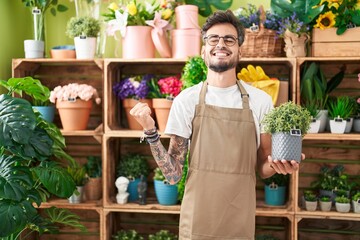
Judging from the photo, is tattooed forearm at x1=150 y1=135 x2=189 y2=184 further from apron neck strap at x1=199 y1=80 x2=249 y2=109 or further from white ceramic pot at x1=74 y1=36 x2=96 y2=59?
white ceramic pot at x1=74 y1=36 x2=96 y2=59

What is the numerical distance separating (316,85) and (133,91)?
3.94 ft

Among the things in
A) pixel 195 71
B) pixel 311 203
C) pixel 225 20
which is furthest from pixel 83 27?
pixel 311 203

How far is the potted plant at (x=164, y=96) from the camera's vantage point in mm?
2953

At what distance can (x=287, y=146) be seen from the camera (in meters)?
1.90

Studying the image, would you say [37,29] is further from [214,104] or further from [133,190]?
[214,104]

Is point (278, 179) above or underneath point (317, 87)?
underneath

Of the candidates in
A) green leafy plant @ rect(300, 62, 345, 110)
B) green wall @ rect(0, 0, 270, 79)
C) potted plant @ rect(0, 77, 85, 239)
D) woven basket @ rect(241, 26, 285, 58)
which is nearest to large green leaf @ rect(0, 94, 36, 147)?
potted plant @ rect(0, 77, 85, 239)

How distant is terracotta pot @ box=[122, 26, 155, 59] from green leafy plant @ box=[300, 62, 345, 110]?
3.45ft

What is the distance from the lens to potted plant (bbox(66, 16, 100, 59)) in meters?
3.06

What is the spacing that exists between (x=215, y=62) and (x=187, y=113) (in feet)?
0.92

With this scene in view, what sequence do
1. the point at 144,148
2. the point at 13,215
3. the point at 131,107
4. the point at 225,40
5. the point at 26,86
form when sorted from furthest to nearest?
the point at 144,148, the point at 131,107, the point at 26,86, the point at 13,215, the point at 225,40

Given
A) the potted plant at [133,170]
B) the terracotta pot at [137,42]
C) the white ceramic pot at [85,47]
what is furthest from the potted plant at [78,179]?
the terracotta pot at [137,42]

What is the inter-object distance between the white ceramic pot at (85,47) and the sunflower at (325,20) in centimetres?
149

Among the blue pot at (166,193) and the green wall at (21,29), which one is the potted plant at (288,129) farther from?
the green wall at (21,29)
